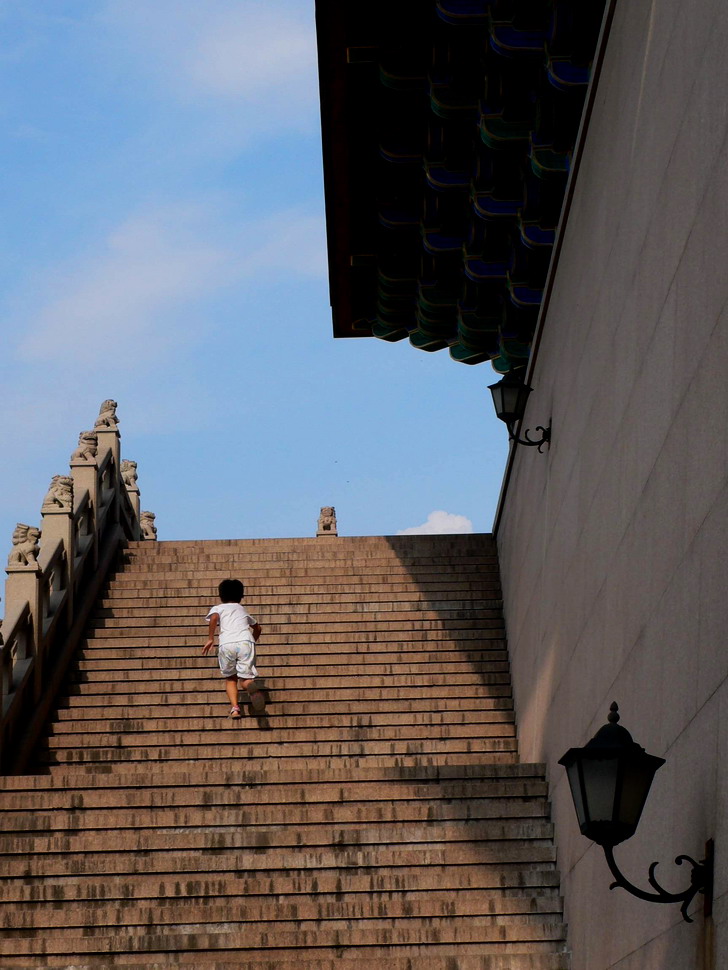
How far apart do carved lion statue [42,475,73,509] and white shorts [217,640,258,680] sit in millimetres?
2642

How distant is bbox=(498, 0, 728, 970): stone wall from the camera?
17.5 feet

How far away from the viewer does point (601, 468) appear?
8203mm

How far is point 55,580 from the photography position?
13625 mm

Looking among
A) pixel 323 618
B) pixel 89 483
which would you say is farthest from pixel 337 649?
pixel 89 483

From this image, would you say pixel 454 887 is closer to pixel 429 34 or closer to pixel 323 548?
pixel 429 34

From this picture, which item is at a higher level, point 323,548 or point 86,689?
point 323,548

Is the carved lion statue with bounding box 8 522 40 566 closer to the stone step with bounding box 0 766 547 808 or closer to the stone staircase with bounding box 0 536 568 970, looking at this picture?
the stone staircase with bounding box 0 536 568 970

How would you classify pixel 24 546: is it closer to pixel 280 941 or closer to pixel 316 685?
pixel 316 685

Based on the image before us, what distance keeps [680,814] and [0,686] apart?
22.1 ft

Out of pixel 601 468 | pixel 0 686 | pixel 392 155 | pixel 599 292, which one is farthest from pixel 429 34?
pixel 0 686

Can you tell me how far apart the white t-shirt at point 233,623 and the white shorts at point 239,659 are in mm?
52

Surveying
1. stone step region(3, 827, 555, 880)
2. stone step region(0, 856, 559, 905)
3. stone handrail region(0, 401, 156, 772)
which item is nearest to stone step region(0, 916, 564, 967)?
stone step region(0, 856, 559, 905)

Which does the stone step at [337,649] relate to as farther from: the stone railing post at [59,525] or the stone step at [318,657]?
the stone railing post at [59,525]

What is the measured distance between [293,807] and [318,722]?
2.37m
